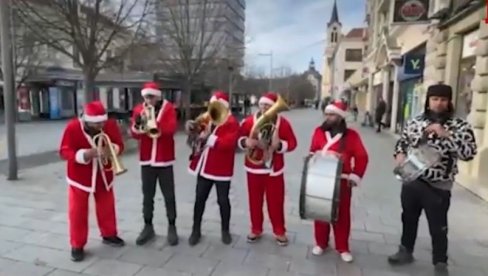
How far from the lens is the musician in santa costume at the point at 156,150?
4137 mm

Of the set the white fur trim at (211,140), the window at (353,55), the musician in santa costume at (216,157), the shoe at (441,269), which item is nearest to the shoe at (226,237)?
the musician in santa costume at (216,157)

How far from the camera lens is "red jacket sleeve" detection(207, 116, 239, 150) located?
160 inches

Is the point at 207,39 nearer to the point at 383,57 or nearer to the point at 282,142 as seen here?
the point at 383,57

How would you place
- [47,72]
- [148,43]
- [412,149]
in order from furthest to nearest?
[47,72], [148,43], [412,149]

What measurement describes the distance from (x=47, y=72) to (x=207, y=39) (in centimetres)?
1155

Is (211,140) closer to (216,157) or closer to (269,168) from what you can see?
(216,157)

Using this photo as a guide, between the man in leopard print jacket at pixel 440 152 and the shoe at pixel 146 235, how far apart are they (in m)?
2.66

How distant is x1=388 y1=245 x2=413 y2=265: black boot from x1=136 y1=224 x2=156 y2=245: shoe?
251 cm

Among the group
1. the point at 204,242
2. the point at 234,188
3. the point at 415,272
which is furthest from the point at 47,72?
the point at 415,272

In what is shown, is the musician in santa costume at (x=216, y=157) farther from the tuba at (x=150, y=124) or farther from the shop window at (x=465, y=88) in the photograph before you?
the shop window at (x=465, y=88)

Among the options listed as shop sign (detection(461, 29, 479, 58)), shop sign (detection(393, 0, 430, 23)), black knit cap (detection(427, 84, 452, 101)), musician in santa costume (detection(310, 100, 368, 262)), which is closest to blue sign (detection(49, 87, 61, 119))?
shop sign (detection(393, 0, 430, 23))

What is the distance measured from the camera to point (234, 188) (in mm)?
7039

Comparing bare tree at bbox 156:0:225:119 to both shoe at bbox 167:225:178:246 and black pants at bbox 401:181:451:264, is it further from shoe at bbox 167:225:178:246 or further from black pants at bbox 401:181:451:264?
black pants at bbox 401:181:451:264

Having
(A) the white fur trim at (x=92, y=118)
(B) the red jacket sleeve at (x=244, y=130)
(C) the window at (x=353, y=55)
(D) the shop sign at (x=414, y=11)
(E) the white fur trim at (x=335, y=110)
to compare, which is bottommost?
(B) the red jacket sleeve at (x=244, y=130)
